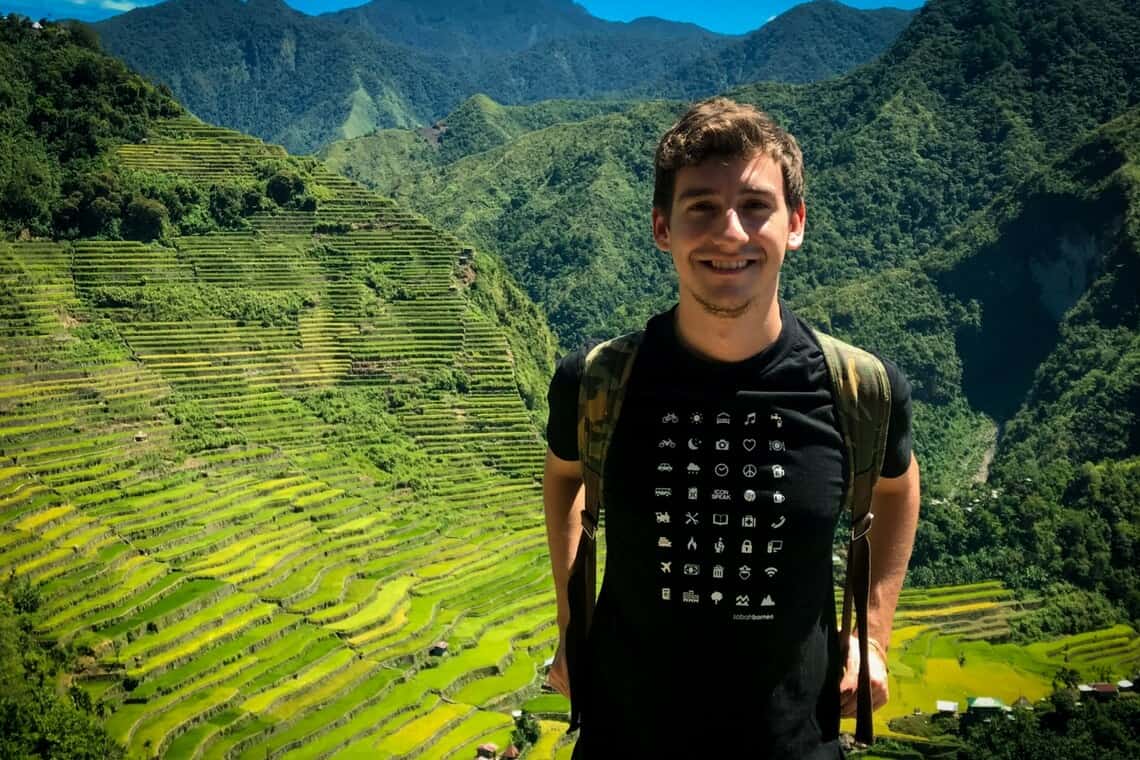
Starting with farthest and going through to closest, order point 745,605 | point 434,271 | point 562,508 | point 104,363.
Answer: point 434,271, point 104,363, point 562,508, point 745,605

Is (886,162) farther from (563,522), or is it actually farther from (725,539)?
(725,539)

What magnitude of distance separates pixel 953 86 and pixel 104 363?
3181 inches

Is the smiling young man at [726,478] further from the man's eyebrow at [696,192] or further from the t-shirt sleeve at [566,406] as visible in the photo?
the t-shirt sleeve at [566,406]

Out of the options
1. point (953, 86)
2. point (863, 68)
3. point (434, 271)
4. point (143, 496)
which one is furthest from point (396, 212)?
point (863, 68)

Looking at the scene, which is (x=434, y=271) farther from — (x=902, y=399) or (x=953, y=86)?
(x=953, y=86)

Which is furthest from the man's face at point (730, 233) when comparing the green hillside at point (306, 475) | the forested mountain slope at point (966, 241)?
the forested mountain slope at point (966, 241)

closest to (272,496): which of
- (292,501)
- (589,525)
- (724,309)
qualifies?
(292,501)

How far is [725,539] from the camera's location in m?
2.28

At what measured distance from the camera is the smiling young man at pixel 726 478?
2254 mm

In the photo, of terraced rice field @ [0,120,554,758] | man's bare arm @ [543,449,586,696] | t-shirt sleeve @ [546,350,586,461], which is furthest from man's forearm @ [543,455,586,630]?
terraced rice field @ [0,120,554,758]

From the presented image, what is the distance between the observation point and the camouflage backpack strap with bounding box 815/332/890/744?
2.30 m

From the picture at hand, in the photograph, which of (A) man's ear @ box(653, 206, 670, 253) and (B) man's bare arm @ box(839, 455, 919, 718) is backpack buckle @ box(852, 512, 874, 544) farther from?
(A) man's ear @ box(653, 206, 670, 253)

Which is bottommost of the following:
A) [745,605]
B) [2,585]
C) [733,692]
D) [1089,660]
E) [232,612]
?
[1089,660]

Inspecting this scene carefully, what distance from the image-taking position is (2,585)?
1991 centimetres
